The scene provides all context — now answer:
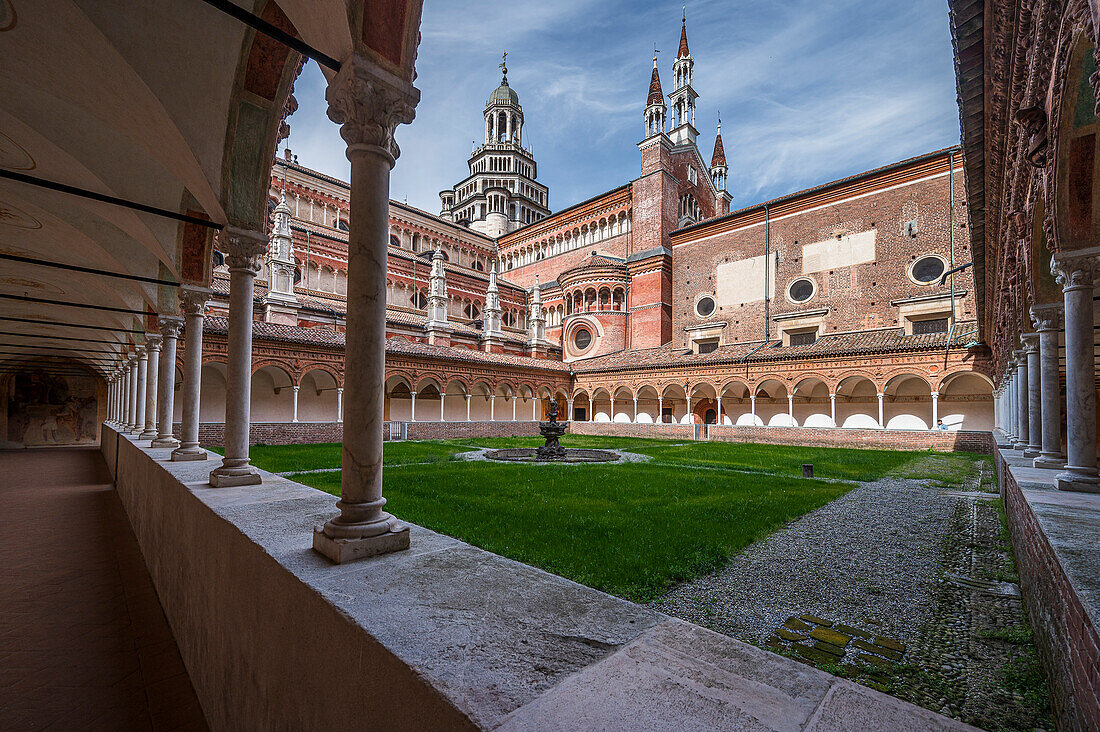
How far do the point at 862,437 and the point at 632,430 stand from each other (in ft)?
34.5

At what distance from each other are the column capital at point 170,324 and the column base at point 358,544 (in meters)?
10.1

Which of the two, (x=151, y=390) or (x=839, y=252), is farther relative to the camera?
(x=839, y=252)

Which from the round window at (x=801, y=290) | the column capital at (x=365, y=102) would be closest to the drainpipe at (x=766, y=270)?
the round window at (x=801, y=290)

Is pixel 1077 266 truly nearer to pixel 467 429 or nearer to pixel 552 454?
pixel 552 454

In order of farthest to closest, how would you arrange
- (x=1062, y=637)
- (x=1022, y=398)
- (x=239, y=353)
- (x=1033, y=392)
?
(x=1022, y=398), (x=1033, y=392), (x=239, y=353), (x=1062, y=637)

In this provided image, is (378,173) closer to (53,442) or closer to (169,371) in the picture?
(169,371)

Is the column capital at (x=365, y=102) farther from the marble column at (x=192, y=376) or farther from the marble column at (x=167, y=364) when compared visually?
the marble column at (x=167, y=364)

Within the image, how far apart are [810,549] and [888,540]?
4.32 feet

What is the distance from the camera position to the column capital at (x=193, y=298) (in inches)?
306

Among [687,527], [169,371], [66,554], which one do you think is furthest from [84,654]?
[169,371]

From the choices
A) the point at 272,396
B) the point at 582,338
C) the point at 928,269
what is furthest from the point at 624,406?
the point at 272,396

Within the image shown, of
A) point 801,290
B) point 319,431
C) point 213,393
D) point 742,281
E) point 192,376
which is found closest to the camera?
point 192,376

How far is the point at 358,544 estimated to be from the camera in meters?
2.63

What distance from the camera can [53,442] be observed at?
23.1 m
